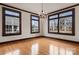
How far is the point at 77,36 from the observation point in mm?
5035

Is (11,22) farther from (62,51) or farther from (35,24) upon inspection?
(62,51)

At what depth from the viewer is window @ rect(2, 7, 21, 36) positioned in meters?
5.04

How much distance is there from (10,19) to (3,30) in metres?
0.98

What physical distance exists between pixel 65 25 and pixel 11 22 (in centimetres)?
391

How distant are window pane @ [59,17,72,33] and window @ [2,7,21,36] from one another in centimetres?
320

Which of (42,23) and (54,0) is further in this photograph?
(42,23)

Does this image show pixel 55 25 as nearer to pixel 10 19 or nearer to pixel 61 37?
pixel 61 37

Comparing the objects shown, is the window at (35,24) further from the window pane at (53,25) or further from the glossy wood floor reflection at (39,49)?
the glossy wood floor reflection at (39,49)

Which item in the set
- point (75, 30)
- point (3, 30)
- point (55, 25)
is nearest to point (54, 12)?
point (55, 25)

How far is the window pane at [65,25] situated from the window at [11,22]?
320 centimetres

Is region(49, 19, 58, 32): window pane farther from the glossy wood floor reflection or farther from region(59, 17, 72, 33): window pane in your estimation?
the glossy wood floor reflection

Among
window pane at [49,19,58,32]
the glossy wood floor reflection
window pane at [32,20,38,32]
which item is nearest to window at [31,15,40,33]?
window pane at [32,20,38,32]

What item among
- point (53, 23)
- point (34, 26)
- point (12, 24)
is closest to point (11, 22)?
point (12, 24)

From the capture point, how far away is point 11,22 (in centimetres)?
562
